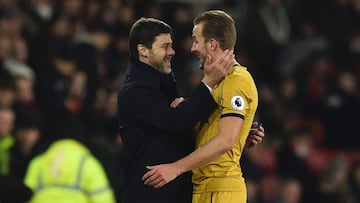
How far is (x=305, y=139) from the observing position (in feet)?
45.5

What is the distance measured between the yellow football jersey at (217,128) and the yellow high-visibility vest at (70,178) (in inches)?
84.0

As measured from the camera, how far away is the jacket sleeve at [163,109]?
22.2 ft

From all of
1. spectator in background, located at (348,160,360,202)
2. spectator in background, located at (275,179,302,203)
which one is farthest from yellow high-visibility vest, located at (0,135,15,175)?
spectator in background, located at (348,160,360,202)

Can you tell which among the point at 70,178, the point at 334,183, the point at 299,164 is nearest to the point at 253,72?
the point at 299,164

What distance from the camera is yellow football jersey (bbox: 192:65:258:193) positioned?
6.80 m

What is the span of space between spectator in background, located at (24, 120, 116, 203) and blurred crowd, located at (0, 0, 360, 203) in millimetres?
417

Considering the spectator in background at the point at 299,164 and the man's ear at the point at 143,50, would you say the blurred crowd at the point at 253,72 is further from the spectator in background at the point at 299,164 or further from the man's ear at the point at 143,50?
the man's ear at the point at 143,50

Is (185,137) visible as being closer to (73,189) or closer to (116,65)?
(73,189)

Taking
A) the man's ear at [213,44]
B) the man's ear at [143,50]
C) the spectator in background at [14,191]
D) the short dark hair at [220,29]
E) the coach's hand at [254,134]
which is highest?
the short dark hair at [220,29]

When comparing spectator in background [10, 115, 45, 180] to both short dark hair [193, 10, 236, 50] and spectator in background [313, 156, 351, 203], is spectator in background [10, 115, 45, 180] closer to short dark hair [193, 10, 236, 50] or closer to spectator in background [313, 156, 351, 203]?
short dark hair [193, 10, 236, 50]

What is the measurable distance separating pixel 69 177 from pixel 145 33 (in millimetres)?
2342

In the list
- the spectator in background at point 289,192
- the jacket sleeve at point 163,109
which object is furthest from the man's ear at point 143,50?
the spectator in background at point 289,192

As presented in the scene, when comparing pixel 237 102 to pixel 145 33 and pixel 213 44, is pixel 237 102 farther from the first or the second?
pixel 145 33

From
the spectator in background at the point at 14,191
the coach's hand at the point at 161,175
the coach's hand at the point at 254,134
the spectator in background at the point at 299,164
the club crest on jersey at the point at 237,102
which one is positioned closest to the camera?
the coach's hand at the point at 161,175
